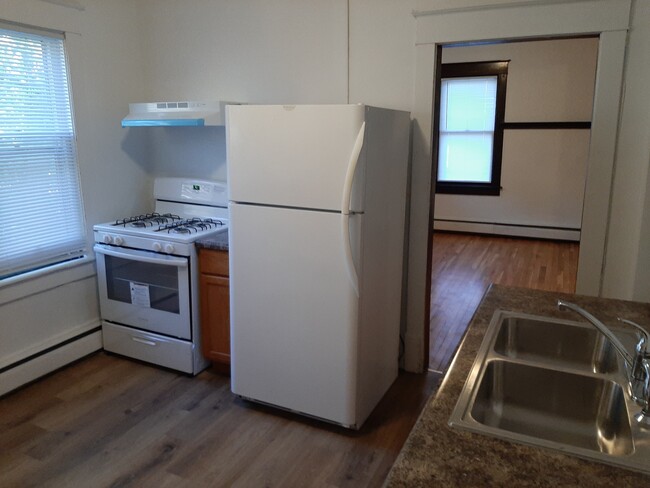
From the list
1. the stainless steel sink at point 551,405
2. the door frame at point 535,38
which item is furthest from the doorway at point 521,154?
the stainless steel sink at point 551,405

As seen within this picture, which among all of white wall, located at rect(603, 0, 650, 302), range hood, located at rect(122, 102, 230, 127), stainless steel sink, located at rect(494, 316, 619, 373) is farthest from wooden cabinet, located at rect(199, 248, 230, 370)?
white wall, located at rect(603, 0, 650, 302)

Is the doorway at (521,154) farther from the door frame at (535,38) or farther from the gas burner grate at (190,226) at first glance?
the gas burner grate at (190,226)

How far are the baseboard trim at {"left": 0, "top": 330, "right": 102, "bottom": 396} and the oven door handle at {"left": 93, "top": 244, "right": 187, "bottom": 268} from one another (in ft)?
1.99

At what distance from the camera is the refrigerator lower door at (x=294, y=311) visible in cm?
246

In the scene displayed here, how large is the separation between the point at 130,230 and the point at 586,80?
571 cm

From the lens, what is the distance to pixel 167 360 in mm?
3232

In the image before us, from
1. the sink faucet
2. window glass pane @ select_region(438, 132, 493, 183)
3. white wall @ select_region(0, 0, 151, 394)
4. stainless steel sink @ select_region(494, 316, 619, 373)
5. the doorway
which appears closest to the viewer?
the sink faucet

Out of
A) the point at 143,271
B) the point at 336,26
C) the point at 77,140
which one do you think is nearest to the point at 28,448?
the point at 143,271

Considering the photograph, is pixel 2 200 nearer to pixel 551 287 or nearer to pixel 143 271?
pixel 143 271

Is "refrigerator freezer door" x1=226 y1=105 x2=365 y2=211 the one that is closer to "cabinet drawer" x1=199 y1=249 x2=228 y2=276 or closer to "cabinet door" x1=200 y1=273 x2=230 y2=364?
"cabinet drawer" x1=199 y1=249 x2=228 y2=276

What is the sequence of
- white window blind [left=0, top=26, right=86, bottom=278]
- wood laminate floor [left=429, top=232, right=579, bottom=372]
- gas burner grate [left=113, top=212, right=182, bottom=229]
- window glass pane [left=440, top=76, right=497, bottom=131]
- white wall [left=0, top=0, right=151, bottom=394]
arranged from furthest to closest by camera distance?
window glass pane [left=440, top=76, right=497, bottom=131] < wood laminate floor [left=429, top=232, right=579, bottom=372] < gas burner grate [left=113, top=212, right=182, bottom=229] < white wall [left=0, top=0, right=151, bottom=394] < white window blind [left=0, top=26, right=86, bottom=278]

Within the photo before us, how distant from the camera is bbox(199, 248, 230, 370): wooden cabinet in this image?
119 inches

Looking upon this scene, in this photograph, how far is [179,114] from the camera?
310cm

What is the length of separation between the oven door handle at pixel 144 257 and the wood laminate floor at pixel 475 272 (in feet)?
5.64
